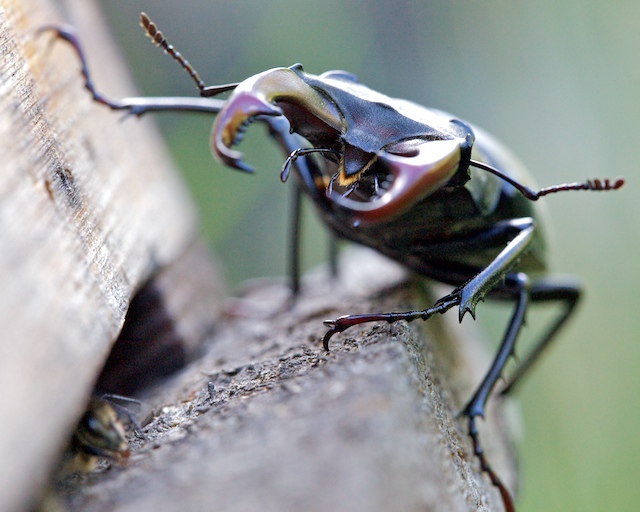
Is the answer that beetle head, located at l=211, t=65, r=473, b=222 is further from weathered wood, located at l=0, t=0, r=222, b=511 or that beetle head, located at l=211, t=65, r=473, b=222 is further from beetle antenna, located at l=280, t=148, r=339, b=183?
weathered wood, located at l=0, t=0, r=222, b=511

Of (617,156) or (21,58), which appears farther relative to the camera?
(617,156)

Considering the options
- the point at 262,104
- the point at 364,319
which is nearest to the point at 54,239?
the point at 262,104

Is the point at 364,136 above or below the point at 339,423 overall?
above

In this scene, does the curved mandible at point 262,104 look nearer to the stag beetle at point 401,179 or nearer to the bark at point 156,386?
the stag beetle at point 401,179

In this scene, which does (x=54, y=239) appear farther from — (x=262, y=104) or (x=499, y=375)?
(x=499, y=375)

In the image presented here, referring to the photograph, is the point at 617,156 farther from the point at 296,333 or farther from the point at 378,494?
the point at 378,494

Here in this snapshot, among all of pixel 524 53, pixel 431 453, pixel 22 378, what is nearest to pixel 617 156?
pixel 524 53

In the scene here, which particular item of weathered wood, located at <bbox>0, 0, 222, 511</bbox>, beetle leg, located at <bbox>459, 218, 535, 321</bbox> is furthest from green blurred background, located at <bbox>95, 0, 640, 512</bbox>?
beetle leg, located at <bbox>459, 218, 535, 321</bbox>
